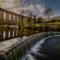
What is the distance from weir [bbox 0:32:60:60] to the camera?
2.00 m

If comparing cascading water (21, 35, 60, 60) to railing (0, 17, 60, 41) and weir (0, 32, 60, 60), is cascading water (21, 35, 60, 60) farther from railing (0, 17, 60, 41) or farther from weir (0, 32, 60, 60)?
railing (0, 17, 60, 41)

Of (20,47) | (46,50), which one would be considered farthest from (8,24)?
(46,50)

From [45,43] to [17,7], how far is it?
26.7 inches

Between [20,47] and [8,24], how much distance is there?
37 cm

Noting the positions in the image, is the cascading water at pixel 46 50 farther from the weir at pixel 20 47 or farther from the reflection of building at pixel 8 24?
the reflection of building at pixel 8 24

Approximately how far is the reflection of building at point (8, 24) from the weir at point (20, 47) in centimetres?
15

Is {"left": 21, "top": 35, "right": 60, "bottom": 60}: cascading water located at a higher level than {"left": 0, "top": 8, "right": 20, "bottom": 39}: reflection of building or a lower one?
lower

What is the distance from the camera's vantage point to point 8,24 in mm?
2404

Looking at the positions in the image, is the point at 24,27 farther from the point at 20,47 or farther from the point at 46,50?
the point at 46,50

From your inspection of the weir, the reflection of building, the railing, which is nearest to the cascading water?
the weir

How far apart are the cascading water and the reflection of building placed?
1.22 ft

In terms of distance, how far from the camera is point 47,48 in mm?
2537

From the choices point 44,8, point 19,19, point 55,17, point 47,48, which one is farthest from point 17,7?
point 47,48

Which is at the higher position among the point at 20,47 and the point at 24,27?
the point at 24,27
